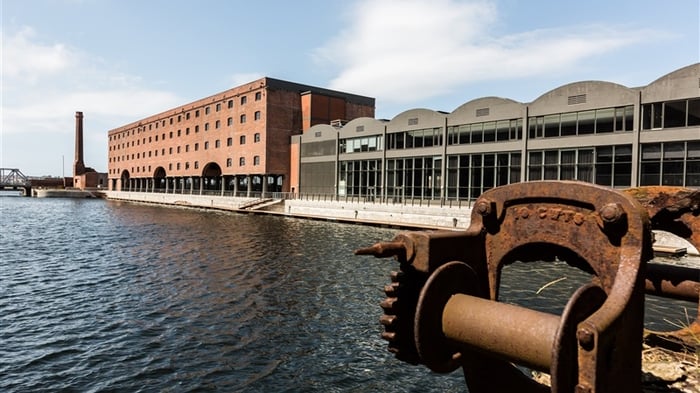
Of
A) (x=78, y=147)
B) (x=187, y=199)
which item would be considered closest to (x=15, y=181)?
(x=78, y=147)

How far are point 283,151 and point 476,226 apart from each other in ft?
182

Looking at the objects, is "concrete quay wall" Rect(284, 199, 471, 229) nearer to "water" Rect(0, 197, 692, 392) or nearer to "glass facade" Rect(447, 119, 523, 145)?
"glass facade" Rect(447, 119, 523, 145)

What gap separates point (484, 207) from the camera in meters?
3.66

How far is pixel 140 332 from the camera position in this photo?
11.1 m

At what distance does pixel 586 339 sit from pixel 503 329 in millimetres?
547

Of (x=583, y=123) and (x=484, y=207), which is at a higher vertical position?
(x=583, y=123)

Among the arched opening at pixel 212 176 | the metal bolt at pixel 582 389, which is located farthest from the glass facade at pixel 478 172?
the arched opening at pixel 212 176

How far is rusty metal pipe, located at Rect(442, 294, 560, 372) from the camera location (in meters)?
2.45

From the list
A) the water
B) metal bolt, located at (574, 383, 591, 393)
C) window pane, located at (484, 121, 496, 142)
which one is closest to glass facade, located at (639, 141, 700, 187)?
window pane, located at (484, 121, 496, 142)

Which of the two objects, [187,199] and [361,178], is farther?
[187,199]

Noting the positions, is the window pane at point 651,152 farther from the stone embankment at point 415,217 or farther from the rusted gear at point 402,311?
the rusted gear at point 402,311

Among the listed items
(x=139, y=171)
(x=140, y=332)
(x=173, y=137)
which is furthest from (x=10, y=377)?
(x=139, y=171)

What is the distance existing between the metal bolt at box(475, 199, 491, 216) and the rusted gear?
872 mm

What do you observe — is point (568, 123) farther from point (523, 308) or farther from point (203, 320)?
point (523, 308)
